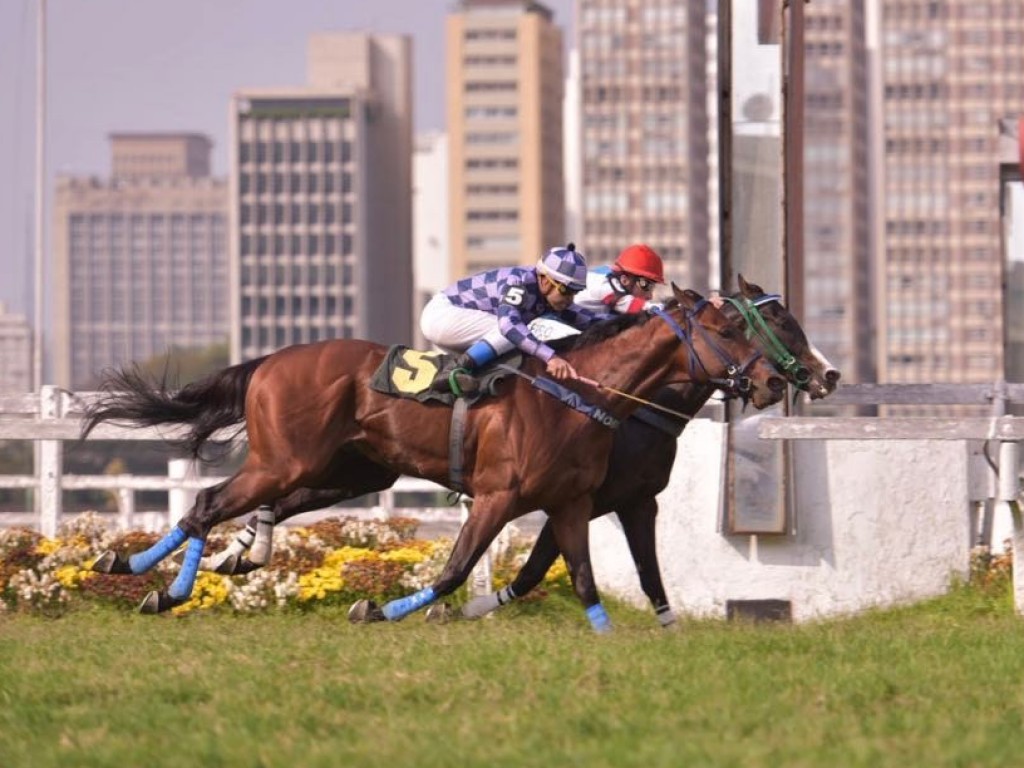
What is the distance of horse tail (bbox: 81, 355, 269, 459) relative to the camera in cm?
1221

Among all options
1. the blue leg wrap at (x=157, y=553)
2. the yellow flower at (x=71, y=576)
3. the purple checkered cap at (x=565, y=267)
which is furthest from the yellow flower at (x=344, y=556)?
the purple checkered cap at (x=565, y=267)

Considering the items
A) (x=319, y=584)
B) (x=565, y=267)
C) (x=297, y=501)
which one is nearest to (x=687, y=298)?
(x=565, y=267)

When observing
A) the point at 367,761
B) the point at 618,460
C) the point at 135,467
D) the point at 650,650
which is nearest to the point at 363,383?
the point at 618,460

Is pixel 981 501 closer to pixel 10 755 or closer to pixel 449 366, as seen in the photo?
pixel 449 366

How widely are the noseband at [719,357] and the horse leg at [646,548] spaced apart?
84cm

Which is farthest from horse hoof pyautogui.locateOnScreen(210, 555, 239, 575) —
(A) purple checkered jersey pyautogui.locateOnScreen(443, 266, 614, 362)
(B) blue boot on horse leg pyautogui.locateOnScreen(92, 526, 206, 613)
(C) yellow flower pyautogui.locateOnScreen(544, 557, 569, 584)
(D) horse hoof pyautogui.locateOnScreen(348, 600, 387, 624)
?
(C) yellow flower pyautogui.locateOnScreen(544, 557, 569, 584)

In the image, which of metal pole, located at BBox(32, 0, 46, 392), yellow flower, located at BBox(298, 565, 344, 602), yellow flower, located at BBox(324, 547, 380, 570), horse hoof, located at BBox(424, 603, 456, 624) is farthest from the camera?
metal pole, located at BBox(32, 0, 46, 392)

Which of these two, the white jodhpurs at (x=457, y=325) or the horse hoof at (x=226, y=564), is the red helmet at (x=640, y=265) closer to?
the white jodhpurs at (x=457, y=325)

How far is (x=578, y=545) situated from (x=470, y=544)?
575mm

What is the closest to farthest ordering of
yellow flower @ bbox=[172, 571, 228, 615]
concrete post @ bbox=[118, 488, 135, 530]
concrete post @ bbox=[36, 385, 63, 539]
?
yellow flower @ bbox=[172, 571, 228, 615] → concrete post @ bbox=[36, 385, 63, 539] → concrete post @ bbox=[118, 488, 135, 530]

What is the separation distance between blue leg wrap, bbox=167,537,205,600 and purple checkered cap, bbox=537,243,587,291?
233 cm

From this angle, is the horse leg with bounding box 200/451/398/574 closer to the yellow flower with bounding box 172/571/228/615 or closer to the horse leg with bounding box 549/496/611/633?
the yellow flower with bounding box 172/571/228/615

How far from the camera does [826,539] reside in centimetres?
1392

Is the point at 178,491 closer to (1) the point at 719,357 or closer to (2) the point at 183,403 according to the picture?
(2) the point at 183,403
